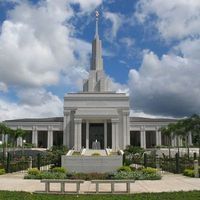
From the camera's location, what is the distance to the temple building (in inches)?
2709

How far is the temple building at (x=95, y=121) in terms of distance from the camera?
68.8 m

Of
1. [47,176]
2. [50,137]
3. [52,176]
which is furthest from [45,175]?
[50,137]

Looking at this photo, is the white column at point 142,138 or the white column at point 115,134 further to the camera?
the white column at point 142,138

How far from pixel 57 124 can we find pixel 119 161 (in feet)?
158

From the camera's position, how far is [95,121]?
73.6 meters

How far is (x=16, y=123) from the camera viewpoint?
77.0m

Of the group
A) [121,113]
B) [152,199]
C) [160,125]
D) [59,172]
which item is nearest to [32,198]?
[152,199]

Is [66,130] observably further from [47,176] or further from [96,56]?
[47,176]

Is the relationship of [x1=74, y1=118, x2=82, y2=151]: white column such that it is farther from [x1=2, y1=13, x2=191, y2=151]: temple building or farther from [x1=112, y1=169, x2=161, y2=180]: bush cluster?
[x1=112, y1=169, x2=161, y2=180]: bush cluster

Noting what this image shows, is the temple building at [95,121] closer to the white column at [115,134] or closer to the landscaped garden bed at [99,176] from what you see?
the white column at [115,134]

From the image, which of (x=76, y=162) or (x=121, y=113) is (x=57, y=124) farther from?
(x=76, y=162)

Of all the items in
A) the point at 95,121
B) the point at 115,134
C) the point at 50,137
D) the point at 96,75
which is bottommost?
the point at 50,137

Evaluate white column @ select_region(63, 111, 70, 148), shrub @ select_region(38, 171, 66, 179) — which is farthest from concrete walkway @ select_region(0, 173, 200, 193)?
white column @ select_region(63, 111, 70, 148)

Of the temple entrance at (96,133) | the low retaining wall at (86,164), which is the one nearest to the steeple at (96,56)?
the temple entrance at (96,133)
